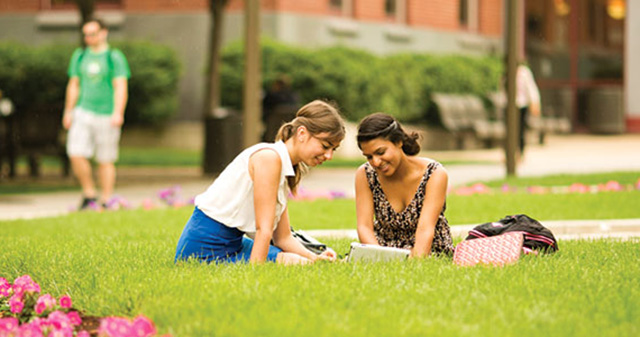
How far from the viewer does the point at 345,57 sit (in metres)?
22.8

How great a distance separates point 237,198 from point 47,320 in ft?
5.80

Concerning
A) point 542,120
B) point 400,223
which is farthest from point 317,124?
point 542,120

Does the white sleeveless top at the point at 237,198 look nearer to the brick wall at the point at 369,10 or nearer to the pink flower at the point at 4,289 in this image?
the pink flower at the point at 4,289

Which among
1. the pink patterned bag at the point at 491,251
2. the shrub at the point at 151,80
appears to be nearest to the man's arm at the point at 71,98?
the pink patterned bag at the point at 491,251

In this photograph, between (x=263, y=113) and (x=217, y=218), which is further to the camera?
(x=263, y=113)

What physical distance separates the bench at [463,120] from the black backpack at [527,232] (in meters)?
17.3

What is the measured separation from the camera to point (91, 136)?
38.0 ft

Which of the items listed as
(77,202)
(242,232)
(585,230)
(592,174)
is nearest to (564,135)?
(592,174)

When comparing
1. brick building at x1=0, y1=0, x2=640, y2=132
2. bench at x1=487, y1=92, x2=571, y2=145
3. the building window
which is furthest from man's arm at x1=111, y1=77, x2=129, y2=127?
the building window

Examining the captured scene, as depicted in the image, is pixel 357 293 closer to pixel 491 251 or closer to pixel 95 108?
pixel 491 251

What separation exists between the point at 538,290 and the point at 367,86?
17734 mm

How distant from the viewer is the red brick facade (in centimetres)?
2530

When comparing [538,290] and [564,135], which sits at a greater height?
[538,290]

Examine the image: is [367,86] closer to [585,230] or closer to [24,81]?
[24,81]
